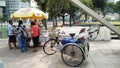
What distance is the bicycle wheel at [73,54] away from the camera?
7648 millimetres

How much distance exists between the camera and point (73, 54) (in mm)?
7801

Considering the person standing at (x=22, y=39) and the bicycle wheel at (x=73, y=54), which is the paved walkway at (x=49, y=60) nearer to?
the bicycle wheel at (x=73, y=54)

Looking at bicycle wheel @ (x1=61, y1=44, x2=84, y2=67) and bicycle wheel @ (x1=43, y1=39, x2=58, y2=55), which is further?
bicycle wheel @ (x1=43, y1=39, x2=58, y2=55)

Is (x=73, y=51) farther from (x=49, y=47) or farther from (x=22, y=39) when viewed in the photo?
(x=22, y=39)

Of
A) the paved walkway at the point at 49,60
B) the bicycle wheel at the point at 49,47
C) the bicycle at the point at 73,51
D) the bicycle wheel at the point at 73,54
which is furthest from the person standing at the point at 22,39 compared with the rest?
the bicycle wheel at the point at 73,54

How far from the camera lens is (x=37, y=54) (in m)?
10.0

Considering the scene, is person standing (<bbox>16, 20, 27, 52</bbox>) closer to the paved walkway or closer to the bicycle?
the paved walkway

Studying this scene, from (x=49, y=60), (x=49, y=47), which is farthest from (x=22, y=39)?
(x=49, y=60)

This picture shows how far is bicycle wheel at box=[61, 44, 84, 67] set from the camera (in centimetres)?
765

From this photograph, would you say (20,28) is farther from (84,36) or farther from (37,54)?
(84,36)

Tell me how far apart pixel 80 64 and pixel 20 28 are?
13.4 feet

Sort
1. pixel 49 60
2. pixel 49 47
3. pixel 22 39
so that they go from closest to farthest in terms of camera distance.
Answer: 1. pixel 49 60
2. pixel 49 47
3. pixel 22 39

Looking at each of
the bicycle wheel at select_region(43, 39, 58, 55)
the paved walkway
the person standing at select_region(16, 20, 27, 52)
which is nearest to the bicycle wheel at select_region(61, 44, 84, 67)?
the paved walkway

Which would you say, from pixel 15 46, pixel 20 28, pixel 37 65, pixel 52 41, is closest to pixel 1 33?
pixel 15 46
